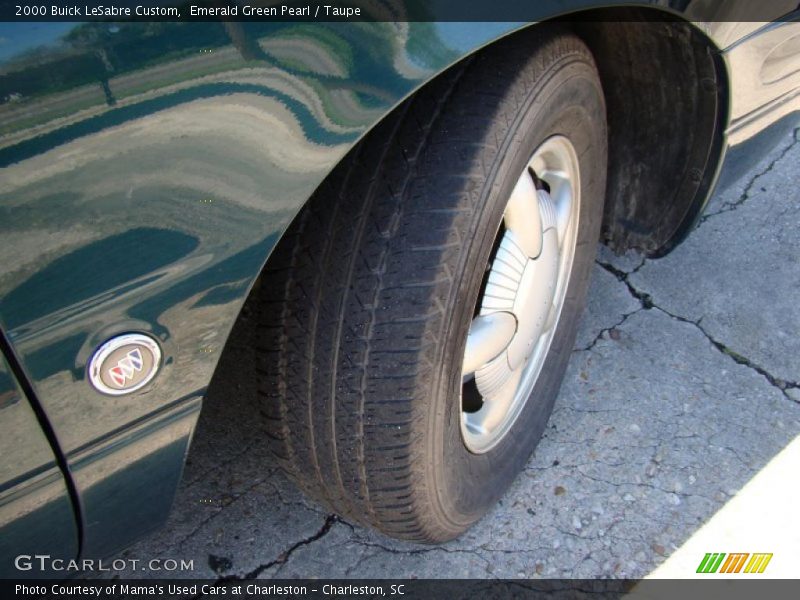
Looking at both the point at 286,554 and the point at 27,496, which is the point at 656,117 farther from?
the point at 27,496

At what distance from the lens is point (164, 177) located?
973 mm

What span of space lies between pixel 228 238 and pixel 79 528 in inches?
17.8

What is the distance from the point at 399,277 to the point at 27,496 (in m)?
0.61

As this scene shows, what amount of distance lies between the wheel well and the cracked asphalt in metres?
0.30

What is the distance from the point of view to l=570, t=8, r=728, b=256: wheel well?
5.67ft

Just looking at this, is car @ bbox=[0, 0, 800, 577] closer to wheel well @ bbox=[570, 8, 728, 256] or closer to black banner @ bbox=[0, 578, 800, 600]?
wheel well @ bbox=[570, 8, 728, 256]

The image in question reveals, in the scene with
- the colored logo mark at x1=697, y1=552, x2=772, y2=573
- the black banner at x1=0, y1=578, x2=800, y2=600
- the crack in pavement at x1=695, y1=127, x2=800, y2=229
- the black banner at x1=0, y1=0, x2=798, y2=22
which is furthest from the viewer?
the crack in pavement at x1=695, y1=127, x2=800, y2=229

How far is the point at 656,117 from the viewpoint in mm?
1961

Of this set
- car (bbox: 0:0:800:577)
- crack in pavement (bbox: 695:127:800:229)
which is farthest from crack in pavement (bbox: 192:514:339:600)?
crack in pavement (bbox: 695:127:800:229)

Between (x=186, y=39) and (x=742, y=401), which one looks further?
(x=742, y=401)

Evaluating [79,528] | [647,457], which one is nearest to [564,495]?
[647,457]

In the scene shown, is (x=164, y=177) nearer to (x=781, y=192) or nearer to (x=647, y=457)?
(x=647, y=457)

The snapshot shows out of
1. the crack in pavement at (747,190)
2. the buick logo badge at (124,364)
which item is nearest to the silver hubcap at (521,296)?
the buick logo badge at (124,364)

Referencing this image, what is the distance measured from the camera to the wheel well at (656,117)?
173 centimetres
